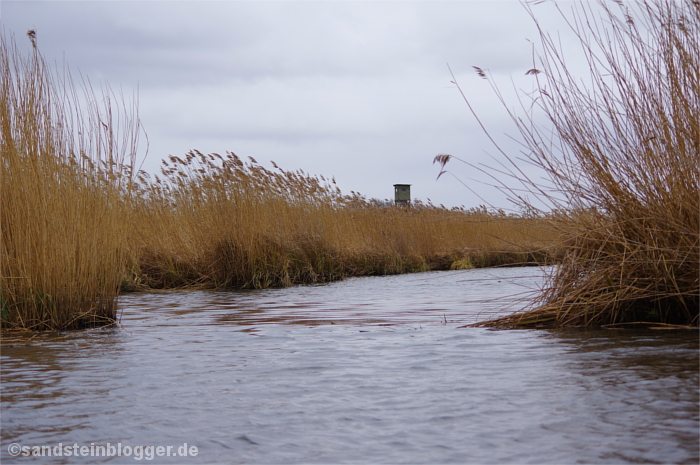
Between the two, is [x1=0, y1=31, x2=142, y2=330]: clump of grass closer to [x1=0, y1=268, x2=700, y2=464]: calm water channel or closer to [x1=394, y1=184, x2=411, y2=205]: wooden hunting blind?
[x1=0, y1=268, x2=700, y2=464]: calm water channel

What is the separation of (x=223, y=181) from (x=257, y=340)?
6.29 metres

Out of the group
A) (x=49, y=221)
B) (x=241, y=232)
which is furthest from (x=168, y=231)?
(x=49, y=221)

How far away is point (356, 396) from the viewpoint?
9.89ft

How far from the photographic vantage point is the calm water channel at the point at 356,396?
231 cm

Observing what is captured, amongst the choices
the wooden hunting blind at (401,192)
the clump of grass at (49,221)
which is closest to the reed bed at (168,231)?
the clump of grass at (49,221)

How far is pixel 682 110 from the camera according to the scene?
Result: 417 centimetres

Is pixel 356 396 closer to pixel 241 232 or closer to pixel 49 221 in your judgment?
pixel 49 221

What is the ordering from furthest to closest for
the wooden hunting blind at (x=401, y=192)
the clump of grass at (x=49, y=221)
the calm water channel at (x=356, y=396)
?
1. the wooden hunting blind at (x=401, y=192)
2. the clump of grass at (x=49, y=221)
3. the calm water channel at (x=356, y=396)

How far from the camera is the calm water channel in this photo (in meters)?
2.31

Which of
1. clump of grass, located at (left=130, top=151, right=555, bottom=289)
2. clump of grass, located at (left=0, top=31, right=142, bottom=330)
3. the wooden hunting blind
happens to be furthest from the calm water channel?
the wooden hunting blind

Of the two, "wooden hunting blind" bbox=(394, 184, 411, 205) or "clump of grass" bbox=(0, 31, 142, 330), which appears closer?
"clump of grass" bbox=(0, 31, 142, 330)

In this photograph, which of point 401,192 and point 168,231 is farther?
point 401,192

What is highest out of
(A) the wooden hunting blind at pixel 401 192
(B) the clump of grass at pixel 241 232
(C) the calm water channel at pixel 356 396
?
(A) the wooden hunting blind at pixel 401 192

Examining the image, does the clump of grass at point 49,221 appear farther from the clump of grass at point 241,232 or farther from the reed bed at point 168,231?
the clump of grass at point 241,232
